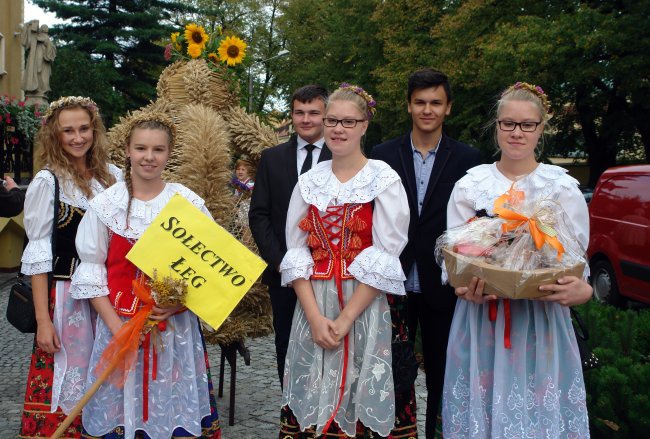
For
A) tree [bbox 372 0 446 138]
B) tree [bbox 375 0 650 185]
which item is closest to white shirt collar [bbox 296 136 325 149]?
tree [bbox 375 0 650 185]

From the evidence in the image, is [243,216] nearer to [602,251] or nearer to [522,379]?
[522,379]

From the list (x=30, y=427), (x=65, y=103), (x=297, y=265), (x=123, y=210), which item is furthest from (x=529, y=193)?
(x=30, y=427)

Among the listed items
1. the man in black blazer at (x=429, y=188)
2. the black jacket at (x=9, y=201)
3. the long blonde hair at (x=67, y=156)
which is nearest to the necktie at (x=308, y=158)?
the man in black blazer at (x=429, y=188)

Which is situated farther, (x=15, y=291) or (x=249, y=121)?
(x=249, y=121)

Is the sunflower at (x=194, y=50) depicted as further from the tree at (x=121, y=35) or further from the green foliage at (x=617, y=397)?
the tree at (x=121, y=35)

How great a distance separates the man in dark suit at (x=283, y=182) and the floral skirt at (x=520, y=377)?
125 cm

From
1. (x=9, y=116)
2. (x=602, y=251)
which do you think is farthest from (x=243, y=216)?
(x=9, y=116)

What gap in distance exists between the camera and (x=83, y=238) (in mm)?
3197

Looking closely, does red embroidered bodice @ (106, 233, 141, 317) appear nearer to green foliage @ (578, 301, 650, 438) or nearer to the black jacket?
the black jacket

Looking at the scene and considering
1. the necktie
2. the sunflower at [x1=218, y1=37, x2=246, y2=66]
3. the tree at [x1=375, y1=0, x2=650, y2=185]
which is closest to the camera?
the necktie

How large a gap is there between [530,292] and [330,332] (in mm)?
849

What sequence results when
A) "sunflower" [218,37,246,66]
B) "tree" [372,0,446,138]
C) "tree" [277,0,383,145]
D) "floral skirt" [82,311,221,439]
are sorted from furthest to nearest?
"tree" [277,0,383,145] → "tree" [372,0,446,138] → "sunflower" [218,37,246,66] → "floral skirt" [82,311,221,439]

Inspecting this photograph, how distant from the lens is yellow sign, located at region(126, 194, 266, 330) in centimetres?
313

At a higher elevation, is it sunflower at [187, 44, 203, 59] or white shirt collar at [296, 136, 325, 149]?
sunflower at [187, 44, 203, 59]
